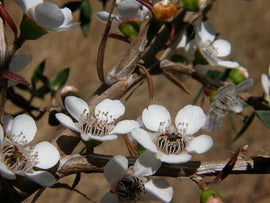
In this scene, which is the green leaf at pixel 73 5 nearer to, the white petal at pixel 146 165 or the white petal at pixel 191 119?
the white petal at pixel 191 119

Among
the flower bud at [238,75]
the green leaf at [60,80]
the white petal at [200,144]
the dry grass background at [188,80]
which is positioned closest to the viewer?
the white petal at [200,144]

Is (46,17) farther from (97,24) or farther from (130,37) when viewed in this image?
(97,24)

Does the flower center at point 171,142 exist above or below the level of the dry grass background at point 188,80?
above

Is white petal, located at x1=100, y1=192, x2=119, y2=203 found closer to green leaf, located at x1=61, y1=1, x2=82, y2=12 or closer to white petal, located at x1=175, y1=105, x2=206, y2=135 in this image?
white petal, located at x1=175, y1=105, x2=206, y2=135

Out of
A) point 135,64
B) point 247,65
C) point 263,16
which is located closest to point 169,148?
point 135,64

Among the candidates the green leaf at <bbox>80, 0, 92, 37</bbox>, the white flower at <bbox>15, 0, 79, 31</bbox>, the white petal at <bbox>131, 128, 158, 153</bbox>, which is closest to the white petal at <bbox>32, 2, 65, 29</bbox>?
the white flower at <bbox>15, 0, 79, 31</bbox>

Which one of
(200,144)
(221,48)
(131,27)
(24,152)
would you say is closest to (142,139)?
(200,144)

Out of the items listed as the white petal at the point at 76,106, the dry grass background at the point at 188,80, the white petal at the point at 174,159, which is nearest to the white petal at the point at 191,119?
the white petal at the point at 174,159
